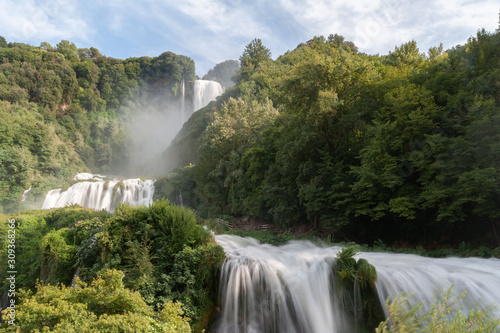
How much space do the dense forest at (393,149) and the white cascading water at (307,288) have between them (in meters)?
4.20

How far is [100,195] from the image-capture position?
3941 centimetres

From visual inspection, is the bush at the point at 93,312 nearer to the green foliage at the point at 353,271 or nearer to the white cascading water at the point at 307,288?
the white cascading water at the point at 307,288

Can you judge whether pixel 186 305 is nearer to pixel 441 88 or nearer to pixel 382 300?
pixel 382 300

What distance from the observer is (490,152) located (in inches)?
467

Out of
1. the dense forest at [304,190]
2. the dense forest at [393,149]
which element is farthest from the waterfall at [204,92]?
the dense forest at [393,149]

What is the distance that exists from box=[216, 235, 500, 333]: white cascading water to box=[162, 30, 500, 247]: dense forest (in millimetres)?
4195

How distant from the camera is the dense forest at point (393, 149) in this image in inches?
504

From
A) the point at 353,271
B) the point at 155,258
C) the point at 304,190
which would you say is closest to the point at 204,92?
the point at 304,190

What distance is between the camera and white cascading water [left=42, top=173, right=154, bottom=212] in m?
38.8

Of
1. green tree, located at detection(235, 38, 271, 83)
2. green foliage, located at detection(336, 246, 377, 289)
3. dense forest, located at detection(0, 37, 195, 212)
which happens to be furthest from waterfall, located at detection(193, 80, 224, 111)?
green foliage, located at detection(336, 246, 377, 289)

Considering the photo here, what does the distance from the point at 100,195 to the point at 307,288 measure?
121 ft

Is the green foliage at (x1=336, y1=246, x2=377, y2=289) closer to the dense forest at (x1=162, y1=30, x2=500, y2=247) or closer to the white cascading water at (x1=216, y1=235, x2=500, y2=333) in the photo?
the white cascading water at (x1=216, y1=235, x2=500, y2=333)

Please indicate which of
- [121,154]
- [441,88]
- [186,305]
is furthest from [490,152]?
[121,154]

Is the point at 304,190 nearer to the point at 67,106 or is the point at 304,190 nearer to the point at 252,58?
the point at 252,58
